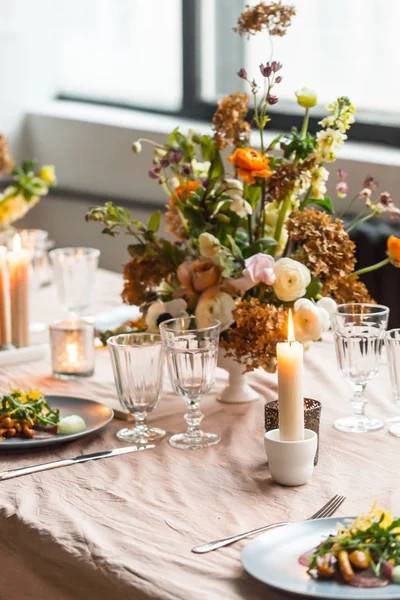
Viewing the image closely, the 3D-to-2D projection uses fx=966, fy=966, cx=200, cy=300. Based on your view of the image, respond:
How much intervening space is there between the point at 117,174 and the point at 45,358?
2146mm

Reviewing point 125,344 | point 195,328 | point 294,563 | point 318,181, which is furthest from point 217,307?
point 294,563

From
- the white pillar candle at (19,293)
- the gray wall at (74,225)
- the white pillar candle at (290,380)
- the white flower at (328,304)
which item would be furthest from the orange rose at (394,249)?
the gray wall at (74,225)

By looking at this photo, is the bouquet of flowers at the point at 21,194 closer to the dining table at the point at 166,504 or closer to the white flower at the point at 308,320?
the dining table at the point at 166,504

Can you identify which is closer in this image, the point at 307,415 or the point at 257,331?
the point at 307,415

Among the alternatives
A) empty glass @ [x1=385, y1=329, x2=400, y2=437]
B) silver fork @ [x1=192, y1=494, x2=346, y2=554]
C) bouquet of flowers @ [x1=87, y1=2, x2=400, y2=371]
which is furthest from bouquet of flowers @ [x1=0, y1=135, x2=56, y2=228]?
silver fork @ [x1=192, y1=494, x2=346, y2=554]

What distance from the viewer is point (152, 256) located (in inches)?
60.4

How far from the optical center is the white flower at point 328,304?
55.0 inches

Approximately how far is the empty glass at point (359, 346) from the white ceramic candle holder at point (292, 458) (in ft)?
0.68

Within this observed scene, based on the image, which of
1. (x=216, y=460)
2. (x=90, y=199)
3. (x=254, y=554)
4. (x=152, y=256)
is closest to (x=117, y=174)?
(x=90, y=199)

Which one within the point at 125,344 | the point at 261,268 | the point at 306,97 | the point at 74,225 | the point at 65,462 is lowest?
the point at 74,225

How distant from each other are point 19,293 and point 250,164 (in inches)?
26.0

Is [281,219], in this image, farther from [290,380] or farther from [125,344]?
[290,380]

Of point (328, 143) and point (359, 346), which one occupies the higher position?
point (328, 143)

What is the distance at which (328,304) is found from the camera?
55.0 inches
